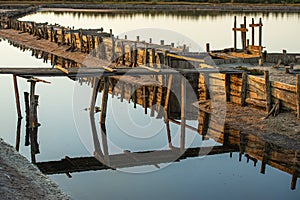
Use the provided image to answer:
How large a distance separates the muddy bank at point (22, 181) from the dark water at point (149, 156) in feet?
2.59

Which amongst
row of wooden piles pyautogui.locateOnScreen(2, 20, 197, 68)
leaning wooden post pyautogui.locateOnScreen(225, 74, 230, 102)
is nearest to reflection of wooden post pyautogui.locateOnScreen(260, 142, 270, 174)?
leaning wooden post pyautogui.locateOnScreen(225, 74, 230, 102)

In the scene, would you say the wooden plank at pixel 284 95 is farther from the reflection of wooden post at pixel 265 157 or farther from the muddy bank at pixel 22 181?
the muddy bank at pixel 22 181

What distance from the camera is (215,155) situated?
2228 cm

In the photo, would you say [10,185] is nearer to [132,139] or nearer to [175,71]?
[132,139]

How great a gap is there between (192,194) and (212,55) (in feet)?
56.4

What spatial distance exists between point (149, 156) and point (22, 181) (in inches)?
259

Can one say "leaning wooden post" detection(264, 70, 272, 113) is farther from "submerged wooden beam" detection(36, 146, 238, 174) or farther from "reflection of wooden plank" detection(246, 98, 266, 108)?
"submerged wooden beam" detection(36, 146, 238, 174)

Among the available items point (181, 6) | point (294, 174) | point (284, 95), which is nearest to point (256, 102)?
point (284, 95)

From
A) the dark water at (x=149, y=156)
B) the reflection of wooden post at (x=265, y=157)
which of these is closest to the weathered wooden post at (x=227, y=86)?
the dark water at (x=149, y=156)

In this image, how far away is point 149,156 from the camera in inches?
874

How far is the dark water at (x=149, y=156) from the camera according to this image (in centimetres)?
1836

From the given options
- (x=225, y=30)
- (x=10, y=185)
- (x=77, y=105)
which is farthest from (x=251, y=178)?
(x=225, y=30)

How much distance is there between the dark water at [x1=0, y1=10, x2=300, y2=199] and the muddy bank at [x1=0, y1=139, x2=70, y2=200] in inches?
31.1

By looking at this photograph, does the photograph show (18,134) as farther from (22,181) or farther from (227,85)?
(227,85)
